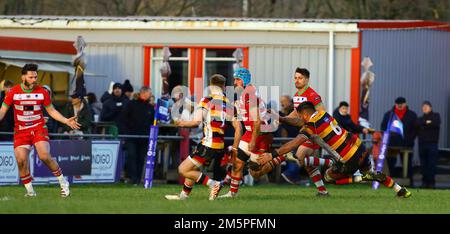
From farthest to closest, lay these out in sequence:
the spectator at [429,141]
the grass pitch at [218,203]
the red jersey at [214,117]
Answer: the spectator at [429,141] → the red jersey at [214,117] → the grass pitch at [218,203]

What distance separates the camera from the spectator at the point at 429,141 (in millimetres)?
28031

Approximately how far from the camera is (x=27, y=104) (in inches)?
728

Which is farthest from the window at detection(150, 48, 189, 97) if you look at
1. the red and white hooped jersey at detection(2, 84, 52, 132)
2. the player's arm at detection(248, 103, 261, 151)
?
the player's arm at detection(248, 103, 261, 151)

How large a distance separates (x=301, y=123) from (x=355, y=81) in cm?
1387

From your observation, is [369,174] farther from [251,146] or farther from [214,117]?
[214,117]

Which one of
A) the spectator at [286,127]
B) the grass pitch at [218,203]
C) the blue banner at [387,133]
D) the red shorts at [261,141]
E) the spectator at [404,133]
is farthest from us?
the spectator at [404,133]

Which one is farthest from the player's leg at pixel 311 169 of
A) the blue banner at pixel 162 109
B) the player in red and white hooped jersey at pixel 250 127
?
the blue banner at pixel 162 109

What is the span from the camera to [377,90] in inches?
1259

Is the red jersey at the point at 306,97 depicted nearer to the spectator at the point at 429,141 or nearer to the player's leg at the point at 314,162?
the player's leg at the point at 314,162

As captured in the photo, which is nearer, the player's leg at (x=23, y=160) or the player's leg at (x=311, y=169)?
the player's leg at (x=23, y=160)

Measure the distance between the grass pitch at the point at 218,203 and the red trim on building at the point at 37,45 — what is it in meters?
9.06

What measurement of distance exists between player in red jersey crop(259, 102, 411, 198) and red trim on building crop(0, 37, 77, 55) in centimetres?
1316

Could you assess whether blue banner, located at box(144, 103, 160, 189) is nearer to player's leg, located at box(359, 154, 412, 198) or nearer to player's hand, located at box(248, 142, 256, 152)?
player's hand, located at box(248, 142, 256, 152)

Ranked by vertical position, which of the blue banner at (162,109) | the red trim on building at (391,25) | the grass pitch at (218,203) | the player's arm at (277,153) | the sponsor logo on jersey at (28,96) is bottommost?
the grass pitch at (218,203)
